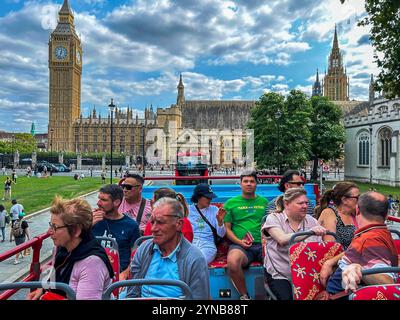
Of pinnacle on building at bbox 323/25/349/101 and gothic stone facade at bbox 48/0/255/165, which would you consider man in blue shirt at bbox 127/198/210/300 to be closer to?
gothic stone facade at bbox 48/0/255/165

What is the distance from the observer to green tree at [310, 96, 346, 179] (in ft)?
146

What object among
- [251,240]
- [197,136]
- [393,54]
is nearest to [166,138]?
[197,136]

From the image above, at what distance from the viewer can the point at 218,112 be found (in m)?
114

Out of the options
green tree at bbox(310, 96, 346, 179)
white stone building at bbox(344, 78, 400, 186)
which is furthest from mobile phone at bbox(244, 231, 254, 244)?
green tree at bbox(310, 96, 346, 179)

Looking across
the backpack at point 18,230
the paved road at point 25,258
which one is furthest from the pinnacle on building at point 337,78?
the backpack at point 18,230

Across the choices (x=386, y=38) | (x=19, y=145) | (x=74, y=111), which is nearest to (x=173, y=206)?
(x=386, y=38)

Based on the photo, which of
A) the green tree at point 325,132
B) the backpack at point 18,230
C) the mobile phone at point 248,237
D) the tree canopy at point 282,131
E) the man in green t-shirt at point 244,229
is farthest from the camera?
the green tree at point 325,132

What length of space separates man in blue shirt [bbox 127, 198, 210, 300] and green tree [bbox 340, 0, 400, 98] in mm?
12963

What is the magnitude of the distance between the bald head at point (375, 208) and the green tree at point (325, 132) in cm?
4246

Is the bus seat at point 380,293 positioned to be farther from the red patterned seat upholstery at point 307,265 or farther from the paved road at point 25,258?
the paved road at point 25,258

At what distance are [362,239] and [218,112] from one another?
11300 cm

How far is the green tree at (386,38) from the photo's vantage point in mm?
12922

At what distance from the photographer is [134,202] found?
5.64 metres
